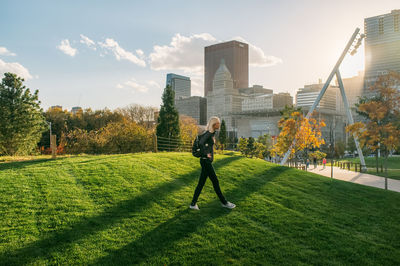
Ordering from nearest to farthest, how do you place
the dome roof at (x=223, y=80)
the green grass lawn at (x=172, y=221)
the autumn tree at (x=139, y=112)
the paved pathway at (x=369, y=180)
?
the green grass lawn at (x=172, y=221), the paved pathway at (x=369, y=180), the autumn tree at (x=139, y=112), the dome roof at (x=223, y=80)

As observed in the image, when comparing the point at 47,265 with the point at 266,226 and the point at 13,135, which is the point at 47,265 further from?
the point at 13,135

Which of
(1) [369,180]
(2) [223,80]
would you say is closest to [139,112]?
(1) [369,180]

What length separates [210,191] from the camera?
8578 millimetres

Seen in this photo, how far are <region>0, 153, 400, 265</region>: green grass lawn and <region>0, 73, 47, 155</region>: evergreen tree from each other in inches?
544

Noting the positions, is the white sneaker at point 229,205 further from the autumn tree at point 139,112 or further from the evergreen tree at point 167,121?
the autumn tree at point 139,112

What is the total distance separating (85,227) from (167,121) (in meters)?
16.2

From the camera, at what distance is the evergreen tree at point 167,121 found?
21688 mm

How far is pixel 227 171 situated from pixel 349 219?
15.2 ft

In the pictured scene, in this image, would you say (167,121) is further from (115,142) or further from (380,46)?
(380,46)

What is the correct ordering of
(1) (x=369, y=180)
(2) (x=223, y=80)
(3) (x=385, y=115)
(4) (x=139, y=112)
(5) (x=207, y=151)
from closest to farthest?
(5) (x=207, y=151)
(3) (x=385, y=115)
(1) (x=369, y=180)
(4) (x=139, y=112)
(2) (x=223, y=80)

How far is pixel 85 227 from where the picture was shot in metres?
5.76

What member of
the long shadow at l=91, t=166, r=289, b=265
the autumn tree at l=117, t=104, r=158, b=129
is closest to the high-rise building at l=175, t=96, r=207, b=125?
the autumn tree at l=117, t=104, r=158, b=129

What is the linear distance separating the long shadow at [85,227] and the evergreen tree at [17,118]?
1776cm

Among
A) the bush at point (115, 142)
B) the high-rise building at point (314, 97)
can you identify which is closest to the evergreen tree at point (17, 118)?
the bush at point (115, 142)
